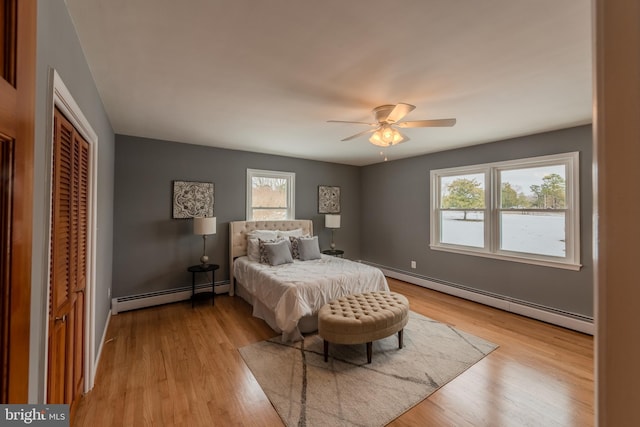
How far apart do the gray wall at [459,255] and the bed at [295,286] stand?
161 cm

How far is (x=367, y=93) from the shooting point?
7.77 feet

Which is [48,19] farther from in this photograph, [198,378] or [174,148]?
[174,148]

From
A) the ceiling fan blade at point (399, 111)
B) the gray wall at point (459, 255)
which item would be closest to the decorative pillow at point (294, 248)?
the gray wall at point (459, 255)

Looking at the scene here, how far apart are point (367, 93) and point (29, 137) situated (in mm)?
2187

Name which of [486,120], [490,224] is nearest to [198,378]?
[486,120]

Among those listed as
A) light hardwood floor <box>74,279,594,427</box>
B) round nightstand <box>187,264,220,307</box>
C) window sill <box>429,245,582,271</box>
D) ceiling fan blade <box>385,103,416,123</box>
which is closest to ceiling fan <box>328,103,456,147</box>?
ceiling fan blade <box>385,103,416,123</box>

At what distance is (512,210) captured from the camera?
382cm

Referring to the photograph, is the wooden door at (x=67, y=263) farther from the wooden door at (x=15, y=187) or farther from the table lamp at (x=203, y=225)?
the table lamp at (x=203, y=225)

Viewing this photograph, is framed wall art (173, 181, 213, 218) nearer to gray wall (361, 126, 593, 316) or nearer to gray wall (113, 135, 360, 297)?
gray wall (113, 135, 360, 297)

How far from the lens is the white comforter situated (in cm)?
289

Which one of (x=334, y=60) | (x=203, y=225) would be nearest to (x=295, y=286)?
(x=203, y=225)

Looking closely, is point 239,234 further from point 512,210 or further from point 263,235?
point 512,210

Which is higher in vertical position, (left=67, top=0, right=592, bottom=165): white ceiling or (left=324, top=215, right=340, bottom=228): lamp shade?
(left=67, top=0, right=592, bottom=165): white ceiling

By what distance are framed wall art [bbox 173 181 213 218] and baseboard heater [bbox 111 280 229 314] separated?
111cm
